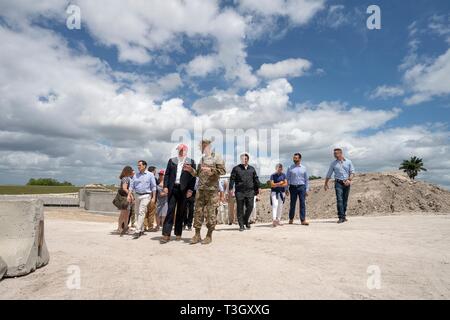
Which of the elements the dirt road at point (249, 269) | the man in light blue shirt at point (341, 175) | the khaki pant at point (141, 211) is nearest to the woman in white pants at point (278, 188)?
the man in light blue shirt at point (341, 175)

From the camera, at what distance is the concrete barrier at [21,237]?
499 centimetres

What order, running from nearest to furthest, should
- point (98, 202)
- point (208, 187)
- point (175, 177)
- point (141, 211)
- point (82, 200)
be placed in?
point (208, 187), point (175, 177), point (141, 211), point (98, 202), point (82, 200)

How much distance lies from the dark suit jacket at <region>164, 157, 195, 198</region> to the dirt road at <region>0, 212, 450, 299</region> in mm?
1194

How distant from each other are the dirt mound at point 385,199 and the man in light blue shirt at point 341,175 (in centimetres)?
782

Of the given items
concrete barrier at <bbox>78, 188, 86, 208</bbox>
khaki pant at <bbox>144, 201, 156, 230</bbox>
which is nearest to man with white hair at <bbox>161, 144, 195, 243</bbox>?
Result: khaki pant at <bbox>144, 201, 156, 230</bbox>

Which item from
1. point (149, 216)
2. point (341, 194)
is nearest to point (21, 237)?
point (149, 216)

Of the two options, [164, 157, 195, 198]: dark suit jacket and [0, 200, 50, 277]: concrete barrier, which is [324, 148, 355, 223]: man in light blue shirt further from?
[0, 200, 50, 277]: concrete barrier

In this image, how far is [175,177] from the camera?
759 centimetres

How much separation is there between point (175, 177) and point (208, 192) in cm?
89

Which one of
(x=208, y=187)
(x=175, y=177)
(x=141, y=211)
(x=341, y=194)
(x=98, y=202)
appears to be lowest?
(x=98, y=202)

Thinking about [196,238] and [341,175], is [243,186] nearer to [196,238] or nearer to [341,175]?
[196,238]
